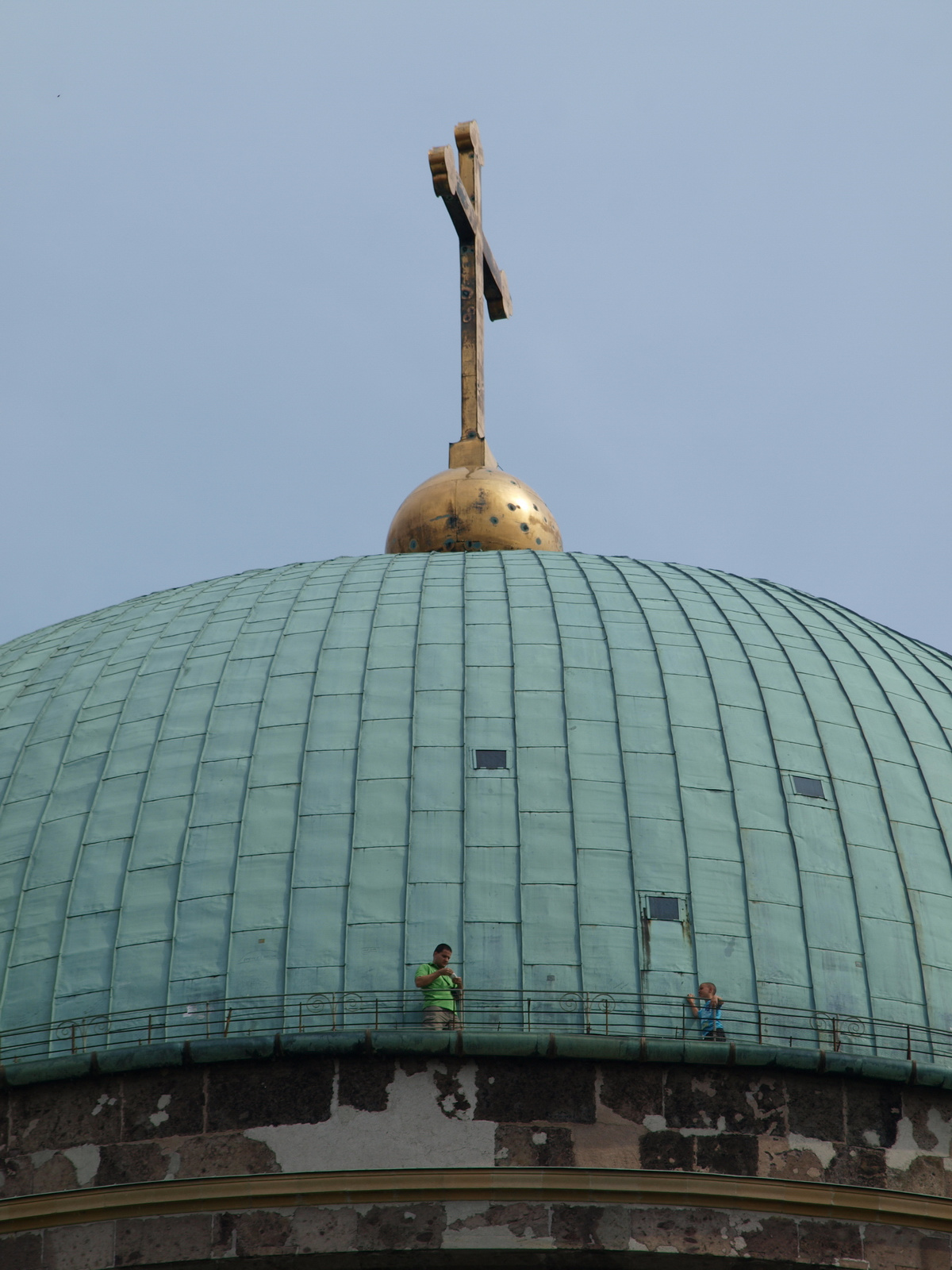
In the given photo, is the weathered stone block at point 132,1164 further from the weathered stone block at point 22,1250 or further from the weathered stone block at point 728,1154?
the weathered stone block at point 728,1154

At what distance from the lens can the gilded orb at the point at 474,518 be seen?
2516 centimetres

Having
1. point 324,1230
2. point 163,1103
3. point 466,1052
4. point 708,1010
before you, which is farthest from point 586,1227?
point 163,1103

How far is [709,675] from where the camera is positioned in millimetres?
19375

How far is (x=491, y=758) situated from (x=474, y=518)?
304 inches

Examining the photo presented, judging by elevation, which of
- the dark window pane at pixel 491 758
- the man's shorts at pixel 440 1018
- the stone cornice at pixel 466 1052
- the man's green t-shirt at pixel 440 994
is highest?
the dark window pane at pixel 491 758

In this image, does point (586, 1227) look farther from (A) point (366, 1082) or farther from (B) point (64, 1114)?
(B) point (64, 1114)

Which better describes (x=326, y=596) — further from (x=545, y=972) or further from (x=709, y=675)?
(x=545, y=972)

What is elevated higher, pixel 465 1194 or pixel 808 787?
pixel 808 787

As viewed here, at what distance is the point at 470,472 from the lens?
1014 inches

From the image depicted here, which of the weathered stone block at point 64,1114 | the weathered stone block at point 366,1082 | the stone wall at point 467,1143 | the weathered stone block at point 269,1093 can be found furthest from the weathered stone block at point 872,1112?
the weathered stone block at point 64,1114

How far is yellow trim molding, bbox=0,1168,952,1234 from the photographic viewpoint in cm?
1491

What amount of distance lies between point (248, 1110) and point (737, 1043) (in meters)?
3.77

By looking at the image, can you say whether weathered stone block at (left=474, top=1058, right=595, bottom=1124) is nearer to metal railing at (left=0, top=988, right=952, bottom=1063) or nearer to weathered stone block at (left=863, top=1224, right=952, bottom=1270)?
metal railing at (left=0, top=988, right=952, bottom=1063)

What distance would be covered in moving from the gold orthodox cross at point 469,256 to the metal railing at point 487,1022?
1154 centimetres
